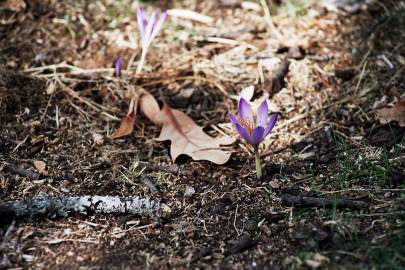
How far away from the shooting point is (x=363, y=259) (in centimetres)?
173

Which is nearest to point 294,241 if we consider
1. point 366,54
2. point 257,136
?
point 257,136

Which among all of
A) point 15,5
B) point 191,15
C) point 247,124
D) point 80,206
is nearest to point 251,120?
point 247,124

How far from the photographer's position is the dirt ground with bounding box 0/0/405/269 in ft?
6.09

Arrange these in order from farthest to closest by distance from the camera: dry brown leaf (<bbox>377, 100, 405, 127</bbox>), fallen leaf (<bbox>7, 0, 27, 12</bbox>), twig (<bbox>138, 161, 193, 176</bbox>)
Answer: fallen leaf (<bbox>7, 0, 27, 12</bbox>), dry brown leaf (<bbox>377, 100, 405, 127</bbox>), twig (<bbox>138, 161, 193, 176</bbox>)

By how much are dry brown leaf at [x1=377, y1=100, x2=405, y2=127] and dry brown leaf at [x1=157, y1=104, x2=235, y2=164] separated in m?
0.70

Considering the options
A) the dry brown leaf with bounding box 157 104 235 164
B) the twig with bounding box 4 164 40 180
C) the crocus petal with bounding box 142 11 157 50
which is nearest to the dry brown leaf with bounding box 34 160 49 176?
the twig with bounding box 4 164 40 180

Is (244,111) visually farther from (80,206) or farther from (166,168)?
(80,206)

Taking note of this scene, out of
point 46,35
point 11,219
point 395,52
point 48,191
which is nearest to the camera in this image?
point 11,219

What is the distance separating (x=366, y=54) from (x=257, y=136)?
1.10 metres

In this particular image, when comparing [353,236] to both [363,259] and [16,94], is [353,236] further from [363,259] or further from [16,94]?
[16,94]

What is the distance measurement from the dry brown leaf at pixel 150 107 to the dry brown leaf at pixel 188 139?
0.11ft

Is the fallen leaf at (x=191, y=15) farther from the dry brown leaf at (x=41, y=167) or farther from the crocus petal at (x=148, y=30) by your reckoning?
the dry brown leaf at (x=41, y=167)

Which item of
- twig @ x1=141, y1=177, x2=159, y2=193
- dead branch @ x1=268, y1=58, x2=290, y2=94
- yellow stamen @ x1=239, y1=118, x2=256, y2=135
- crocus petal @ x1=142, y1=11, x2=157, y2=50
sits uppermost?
crocus petal @ x1=142, y1=11, x2=157, y2=50

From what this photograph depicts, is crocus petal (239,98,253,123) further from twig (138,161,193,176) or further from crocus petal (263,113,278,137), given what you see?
twig (138,161,193,176)
